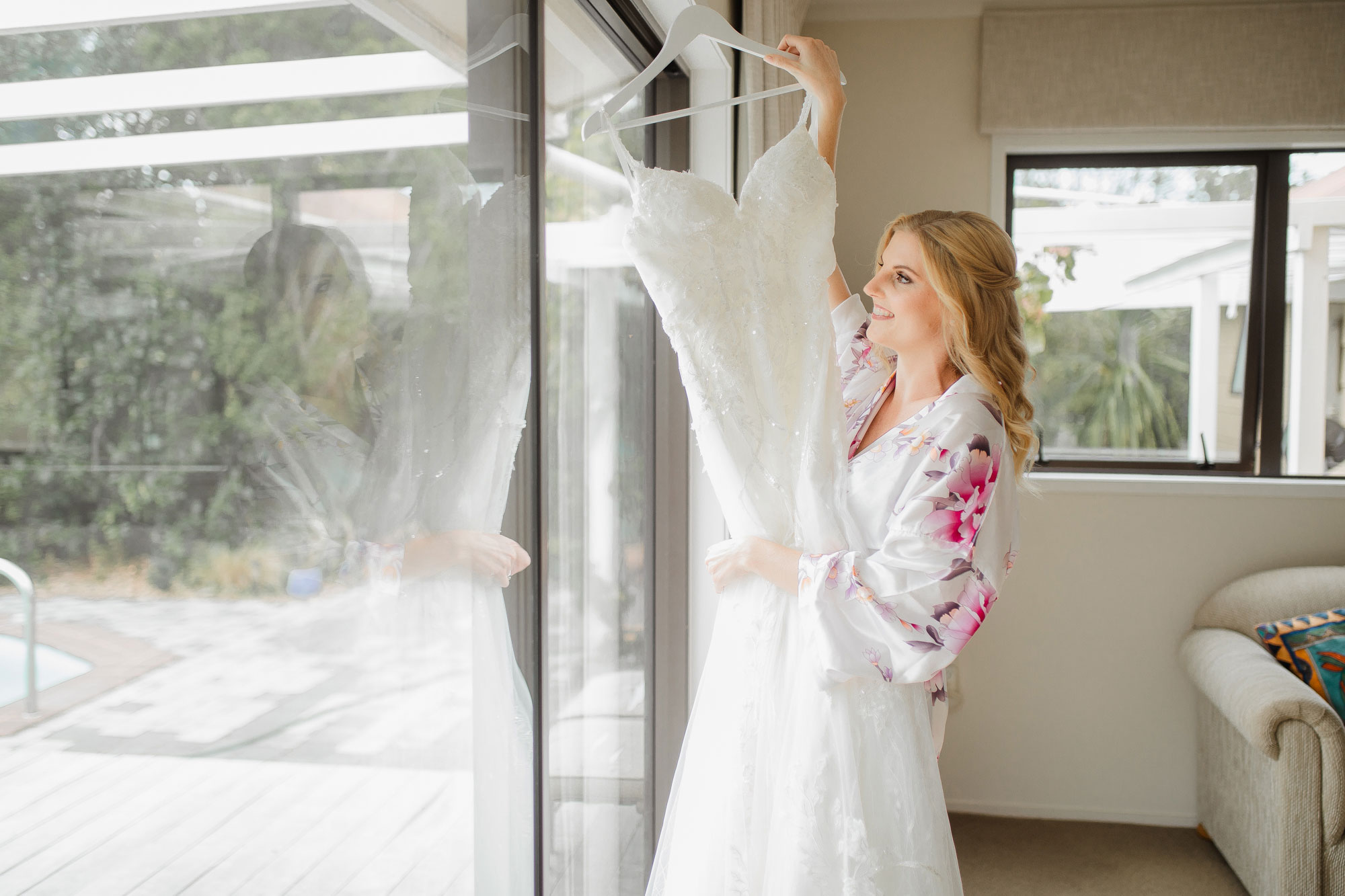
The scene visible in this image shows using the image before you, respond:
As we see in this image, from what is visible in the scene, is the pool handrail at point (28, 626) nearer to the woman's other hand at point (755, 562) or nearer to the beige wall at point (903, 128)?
the woman's other hand at point (755, 562)

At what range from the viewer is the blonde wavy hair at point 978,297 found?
1.35 metres

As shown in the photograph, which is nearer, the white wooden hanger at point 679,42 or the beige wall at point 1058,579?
the white wooden hanger at point 679,42

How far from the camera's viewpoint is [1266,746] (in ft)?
7.46

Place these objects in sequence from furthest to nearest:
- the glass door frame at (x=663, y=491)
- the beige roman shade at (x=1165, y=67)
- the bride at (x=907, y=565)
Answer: the beige roman shade at (x=1165, y=67)
the glass door frame at (x=663, y=491)
the bride at (x=907, y=565)

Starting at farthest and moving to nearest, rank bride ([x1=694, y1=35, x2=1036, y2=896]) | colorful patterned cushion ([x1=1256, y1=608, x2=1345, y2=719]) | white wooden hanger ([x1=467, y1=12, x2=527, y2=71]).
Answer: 1. colorful patterned cushion ([x1=1256, y1=608, x2=1345, y2=719])
2. bride ([x1=694, y1=35, x2=1036, y2=896])
3. white wooden hanger ([x1=467, y1=12, x2=527, y2=71])

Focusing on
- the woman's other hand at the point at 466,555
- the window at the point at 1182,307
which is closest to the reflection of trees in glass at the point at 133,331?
the woman's other hand at the point at 466,555

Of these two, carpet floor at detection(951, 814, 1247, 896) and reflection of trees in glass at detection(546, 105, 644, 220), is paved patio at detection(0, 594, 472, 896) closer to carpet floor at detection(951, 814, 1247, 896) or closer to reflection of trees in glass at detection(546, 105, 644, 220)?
reflection of trees in glass at detection(546, 105, 644, 220)

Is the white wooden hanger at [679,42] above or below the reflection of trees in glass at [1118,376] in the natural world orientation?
above

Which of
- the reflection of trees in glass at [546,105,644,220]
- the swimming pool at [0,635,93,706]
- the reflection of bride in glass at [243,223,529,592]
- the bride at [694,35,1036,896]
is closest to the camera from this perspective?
the swimming pool at [0,635,93,706]

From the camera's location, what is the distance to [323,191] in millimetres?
792

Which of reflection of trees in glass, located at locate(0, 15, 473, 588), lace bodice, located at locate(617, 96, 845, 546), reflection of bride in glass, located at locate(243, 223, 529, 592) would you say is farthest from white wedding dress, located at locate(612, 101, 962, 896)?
reflection of trees in glass, located at locate(0, 15, 473, 588)

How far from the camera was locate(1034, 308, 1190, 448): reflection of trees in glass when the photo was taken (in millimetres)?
3191

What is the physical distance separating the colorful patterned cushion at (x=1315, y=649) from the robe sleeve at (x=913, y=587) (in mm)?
1828

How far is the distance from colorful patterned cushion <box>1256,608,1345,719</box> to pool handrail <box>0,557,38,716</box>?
2.87 meters
